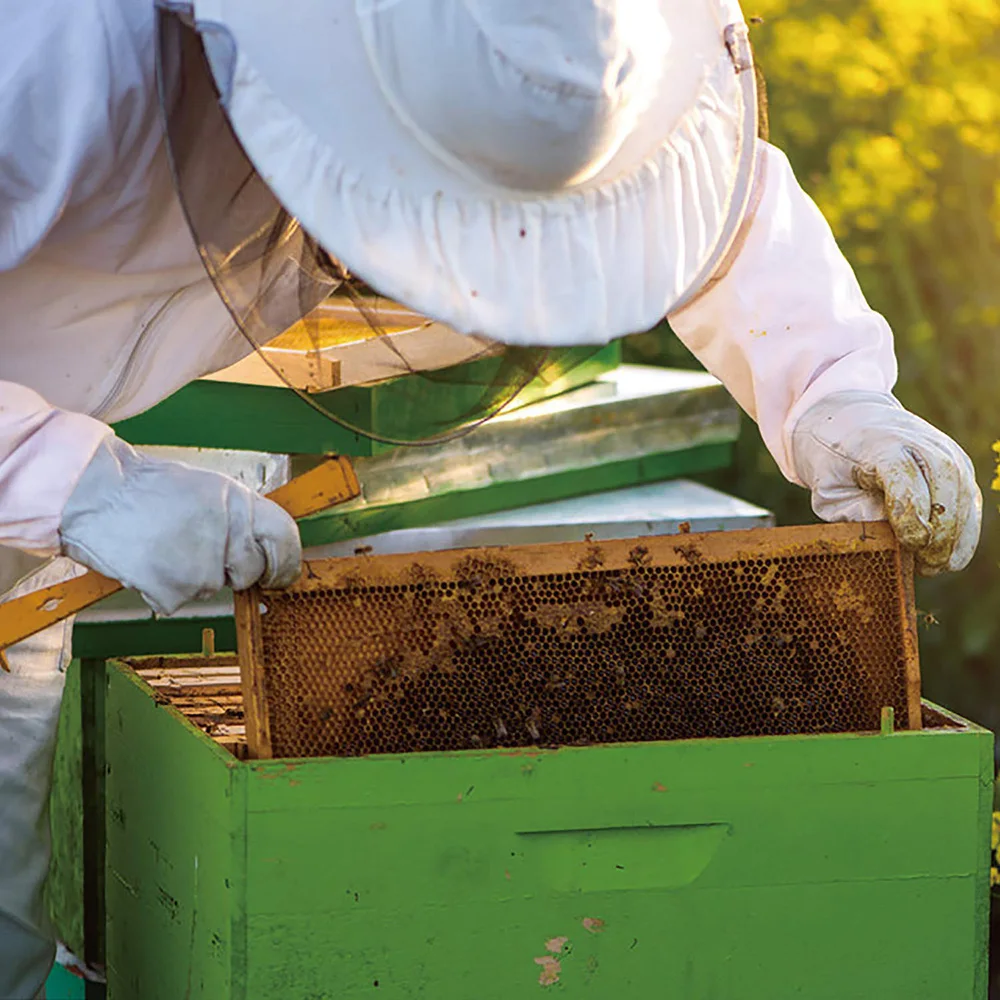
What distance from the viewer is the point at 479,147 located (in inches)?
55.2

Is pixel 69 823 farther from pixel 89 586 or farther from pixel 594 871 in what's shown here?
pixel 594 871

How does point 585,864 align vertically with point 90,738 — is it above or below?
above

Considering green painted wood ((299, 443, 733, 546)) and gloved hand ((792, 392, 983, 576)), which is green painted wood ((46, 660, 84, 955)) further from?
gloved hand ((792, 392, 983, 576))

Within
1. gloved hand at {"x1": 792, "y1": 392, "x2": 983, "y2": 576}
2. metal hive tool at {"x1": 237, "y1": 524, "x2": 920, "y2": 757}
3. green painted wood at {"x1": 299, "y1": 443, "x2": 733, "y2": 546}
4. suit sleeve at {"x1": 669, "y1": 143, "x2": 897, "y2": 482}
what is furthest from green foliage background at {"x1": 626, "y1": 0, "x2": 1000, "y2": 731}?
metal hive tool at {"x1": 237, "y1": 524, "x2": 920, "y2": 757}

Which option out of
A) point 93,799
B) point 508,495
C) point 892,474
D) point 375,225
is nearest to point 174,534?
point 375,225

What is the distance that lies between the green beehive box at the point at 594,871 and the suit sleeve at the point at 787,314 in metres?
0.48

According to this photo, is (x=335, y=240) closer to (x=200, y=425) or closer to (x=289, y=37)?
(x=289, y=37)

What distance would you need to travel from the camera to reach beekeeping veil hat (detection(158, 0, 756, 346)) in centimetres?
137

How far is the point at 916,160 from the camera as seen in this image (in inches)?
126

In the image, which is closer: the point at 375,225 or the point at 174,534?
the point at 375,225

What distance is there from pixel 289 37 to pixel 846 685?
893 millimetres

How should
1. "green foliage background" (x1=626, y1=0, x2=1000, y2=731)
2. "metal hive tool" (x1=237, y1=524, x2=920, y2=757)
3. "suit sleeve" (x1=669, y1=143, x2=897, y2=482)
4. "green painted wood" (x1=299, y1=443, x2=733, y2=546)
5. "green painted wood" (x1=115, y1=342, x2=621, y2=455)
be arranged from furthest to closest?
"green foliage background" (x1=626, y1=0, x2=1000, y2=731), "green painted wood" (x1=299, y1=443, x2=733, y2=546), "green painted wood" (x1=115, y1=342, x2=621, y2=455), "suit sleeve" (x1=669, y1=143, x2=897, y2=482), "metal hive tool" (x1=237, y1=524, x2=920, y2=757)

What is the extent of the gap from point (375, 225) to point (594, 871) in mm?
667

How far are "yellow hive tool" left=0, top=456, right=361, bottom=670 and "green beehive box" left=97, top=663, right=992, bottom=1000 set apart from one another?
17 cm
